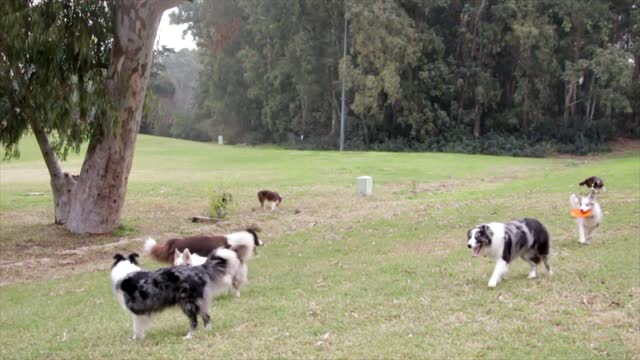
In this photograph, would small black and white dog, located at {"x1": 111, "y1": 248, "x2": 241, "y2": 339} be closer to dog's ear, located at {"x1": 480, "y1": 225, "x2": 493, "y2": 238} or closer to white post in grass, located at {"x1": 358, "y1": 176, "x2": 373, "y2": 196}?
dog's ear, located at {"x1": 480, "y1": 225, "x2": 493, "y2": 238}

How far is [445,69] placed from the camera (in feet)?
173

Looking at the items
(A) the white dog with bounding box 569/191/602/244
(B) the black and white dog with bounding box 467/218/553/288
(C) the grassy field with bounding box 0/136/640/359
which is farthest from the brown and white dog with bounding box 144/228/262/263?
(A) the white dog with bounding box 569/191/602/244

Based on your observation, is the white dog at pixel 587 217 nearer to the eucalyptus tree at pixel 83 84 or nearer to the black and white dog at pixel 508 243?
the black and white dog at pixel 508 243

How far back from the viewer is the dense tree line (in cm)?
4875

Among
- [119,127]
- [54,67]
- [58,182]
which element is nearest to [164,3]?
[54,67]

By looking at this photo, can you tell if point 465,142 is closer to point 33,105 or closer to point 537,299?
point 33,105

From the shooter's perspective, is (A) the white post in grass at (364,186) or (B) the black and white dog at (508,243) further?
(A) the white post in grass at (364,186)

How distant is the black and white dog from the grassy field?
297mm

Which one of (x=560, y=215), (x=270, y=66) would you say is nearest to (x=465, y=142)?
(x=270, y=66)

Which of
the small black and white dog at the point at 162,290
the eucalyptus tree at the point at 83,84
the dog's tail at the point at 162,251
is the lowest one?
the dog's tail at the point at 162,251

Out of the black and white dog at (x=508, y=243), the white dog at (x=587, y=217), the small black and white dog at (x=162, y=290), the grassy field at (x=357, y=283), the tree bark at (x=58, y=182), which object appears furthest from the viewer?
the tree bark at (x=58, y=182)

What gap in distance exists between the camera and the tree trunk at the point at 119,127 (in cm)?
1542

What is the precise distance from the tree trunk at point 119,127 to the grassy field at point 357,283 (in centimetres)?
67

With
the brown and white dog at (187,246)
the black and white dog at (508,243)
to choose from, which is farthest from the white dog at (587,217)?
the brown and white dog at (187,246)
